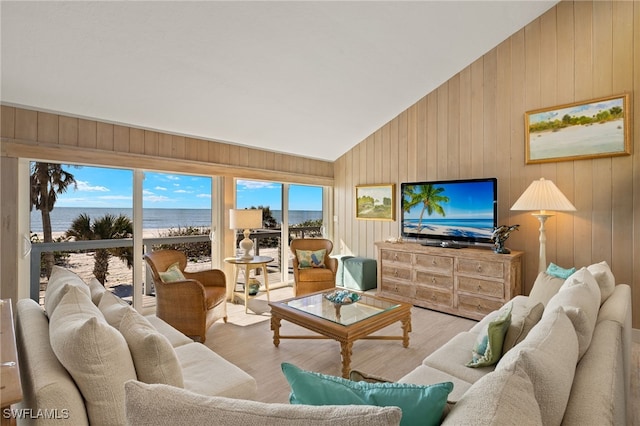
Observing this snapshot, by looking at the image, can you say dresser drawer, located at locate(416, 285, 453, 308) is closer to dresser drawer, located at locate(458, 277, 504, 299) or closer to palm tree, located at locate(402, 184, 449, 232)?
dresser drawer, located at locate(458, 277, 504, 299)

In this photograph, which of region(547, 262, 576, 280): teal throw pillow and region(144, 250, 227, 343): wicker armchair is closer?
region(547, 262, 576, 280): teal throw pillow

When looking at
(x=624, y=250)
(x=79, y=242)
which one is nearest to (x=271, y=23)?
(x=79, y=242)

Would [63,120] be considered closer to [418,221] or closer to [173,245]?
[173,245]

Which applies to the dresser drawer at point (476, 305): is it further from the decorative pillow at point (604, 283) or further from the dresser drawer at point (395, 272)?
the decorative pillow at point (604, 283)

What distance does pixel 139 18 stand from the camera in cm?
234

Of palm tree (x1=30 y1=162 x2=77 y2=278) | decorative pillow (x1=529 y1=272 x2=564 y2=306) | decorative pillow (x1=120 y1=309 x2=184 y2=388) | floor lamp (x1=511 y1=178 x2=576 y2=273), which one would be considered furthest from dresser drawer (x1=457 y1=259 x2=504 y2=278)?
palm tree (x1=30 y1=162 x2=77 y2=278)

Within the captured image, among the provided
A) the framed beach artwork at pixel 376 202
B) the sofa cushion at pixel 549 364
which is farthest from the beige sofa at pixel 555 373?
the framed beach artwork at pixel 376 202

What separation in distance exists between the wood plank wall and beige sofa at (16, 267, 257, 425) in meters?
3.75

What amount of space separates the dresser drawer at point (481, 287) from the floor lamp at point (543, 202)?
1.54ft

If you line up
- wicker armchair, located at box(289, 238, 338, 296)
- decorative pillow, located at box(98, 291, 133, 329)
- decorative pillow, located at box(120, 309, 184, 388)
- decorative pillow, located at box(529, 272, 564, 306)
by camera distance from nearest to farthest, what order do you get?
decorative pillow, located at box(120, 309, 184, 388)
decorative pillow, located at box(98, 291, 133, 329)
decorative pillow, located at box(529, 272, 564, 306)
wicker armchair, located at box(289, 238, 338, 296)

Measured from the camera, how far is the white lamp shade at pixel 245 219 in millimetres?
4004

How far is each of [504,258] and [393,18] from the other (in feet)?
9.05

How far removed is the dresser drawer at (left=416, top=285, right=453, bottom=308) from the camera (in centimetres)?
389

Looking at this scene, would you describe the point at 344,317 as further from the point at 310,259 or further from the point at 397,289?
the point at 397,289
